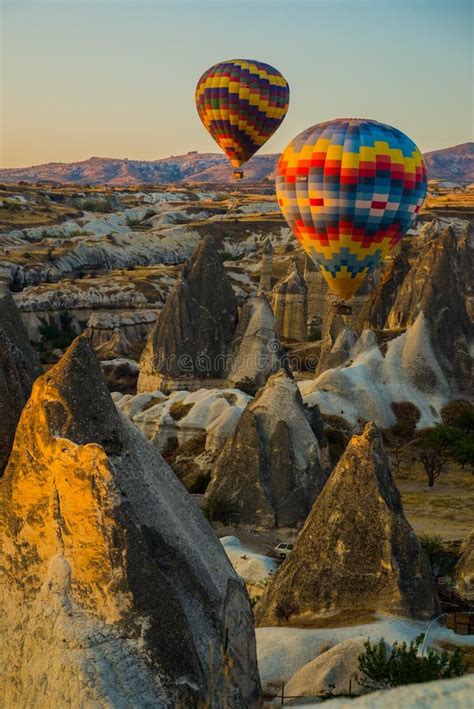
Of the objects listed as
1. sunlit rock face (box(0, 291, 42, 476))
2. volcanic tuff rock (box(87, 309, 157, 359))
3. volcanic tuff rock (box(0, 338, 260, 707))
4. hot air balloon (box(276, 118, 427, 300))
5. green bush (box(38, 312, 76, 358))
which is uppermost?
hot air balloon (box(276, 118, 427, 300))

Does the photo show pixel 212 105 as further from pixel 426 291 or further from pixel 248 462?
pixel 248 462

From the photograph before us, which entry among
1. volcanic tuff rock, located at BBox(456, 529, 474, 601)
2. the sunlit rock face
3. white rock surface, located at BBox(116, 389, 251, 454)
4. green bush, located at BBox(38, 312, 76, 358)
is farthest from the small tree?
green bush, located at BBox(38, 312, 76, 358)

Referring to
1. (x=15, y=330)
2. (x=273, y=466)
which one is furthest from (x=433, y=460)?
(x=15, y=330)

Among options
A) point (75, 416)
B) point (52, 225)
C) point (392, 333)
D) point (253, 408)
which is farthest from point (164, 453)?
point (52, 225)

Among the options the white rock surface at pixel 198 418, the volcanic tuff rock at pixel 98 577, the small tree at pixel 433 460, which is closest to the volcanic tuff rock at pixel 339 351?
the small tree at pixel 433 460

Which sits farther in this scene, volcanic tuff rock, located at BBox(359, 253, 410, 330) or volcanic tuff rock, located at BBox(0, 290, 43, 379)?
volcanic tuff rock, located at BBox(359, 253, 410, 330)

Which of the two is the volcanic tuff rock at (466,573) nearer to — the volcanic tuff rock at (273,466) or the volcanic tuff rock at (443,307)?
the volcanic tuff rock at (273,466)

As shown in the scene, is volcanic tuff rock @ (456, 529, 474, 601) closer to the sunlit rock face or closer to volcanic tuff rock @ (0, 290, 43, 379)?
volcanic tuff rock @ (0, 290, 43, 379)
